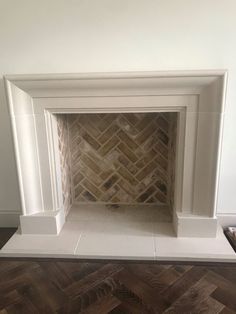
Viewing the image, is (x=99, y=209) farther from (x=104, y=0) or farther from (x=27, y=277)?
(x=104, y=0)

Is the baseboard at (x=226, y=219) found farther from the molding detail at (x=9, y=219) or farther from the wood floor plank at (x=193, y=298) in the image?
the molding detail at (x=9, y=219)

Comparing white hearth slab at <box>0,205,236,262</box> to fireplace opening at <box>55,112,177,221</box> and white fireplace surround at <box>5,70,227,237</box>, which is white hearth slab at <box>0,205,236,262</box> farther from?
fireplace opening at <box>55,112,177,221</box>

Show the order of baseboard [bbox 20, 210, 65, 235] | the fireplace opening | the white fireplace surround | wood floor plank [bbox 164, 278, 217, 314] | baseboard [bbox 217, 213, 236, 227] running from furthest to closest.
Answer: the fireplace opening, baseboard [bbox 217, 213, 236, 227], baseboard [bbox 20, 210, 65, 235], the white fireplace surround, wood floor plank [bbox 164, 278, 217, 314]

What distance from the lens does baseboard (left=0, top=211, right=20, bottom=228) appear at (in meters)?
2.03

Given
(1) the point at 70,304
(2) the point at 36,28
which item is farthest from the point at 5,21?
(1) the point at 70,304

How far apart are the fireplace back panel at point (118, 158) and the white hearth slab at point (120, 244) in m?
0.30

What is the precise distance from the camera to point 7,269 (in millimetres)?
1593

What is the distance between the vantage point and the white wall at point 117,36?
5.12 feet

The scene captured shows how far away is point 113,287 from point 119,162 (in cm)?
102

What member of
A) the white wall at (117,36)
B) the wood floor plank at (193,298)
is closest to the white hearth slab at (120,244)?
the wood floor plank at (193,298)

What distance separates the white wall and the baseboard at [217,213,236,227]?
87 cm

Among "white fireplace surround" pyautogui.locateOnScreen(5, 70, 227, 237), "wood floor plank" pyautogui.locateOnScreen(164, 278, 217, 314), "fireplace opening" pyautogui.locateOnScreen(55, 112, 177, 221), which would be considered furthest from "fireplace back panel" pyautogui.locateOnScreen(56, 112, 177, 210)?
"wood floor plank" pyautogui.locateOnScreen(164, 278, 217, 314)

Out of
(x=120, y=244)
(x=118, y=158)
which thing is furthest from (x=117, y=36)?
(x=120, y=244)

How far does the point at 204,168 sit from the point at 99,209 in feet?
3.21
